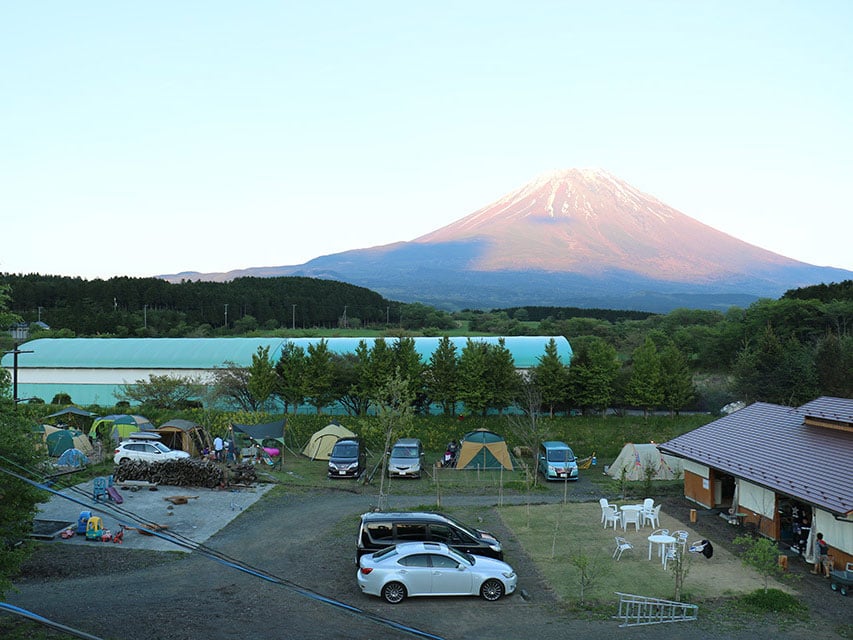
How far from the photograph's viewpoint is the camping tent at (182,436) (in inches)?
1107

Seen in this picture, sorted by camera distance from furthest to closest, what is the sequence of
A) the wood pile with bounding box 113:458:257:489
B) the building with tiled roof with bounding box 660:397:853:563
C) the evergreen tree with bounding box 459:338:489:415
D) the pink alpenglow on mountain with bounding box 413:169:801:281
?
the pink alpenglow on mountain with bounding box 413:169:801:281
the evergreen tree with bounding box 459:338:489:415
the wood pile with bounding box 113:458:257:489
the building with tiled roof with bounding box 660:397:853:563

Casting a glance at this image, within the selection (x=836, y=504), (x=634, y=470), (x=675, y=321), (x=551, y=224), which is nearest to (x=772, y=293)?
(x=551, y=224)

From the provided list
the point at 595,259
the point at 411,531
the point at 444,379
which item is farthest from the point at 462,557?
the point at 595,259

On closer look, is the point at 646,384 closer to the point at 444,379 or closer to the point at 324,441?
the point at 444,379

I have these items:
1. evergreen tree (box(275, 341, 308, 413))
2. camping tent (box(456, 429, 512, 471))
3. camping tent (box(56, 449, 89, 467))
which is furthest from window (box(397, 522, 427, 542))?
evergreen tree (box(275, 341, 308, 413))

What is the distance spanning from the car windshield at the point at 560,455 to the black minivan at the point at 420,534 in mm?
10907

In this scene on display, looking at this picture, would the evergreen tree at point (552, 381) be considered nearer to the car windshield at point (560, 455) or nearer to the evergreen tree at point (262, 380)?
the car windshield at point (560, 455)

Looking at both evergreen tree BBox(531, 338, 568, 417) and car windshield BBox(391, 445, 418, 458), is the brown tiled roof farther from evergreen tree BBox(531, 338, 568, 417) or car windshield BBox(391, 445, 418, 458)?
evergreen tree BBox(531, 338, 568, 417)

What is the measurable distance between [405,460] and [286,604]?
42.7ft

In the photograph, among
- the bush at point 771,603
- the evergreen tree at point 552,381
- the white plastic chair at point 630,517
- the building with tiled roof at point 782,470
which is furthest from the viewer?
the evergreen tree at point 552,381

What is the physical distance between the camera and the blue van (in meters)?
24.5

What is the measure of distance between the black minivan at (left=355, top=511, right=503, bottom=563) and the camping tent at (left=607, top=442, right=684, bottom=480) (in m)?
11.9

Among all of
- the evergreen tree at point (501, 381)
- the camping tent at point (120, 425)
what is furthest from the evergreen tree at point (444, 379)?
the camping tent at point (120, 425)

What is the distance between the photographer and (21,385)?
40.2 metres
